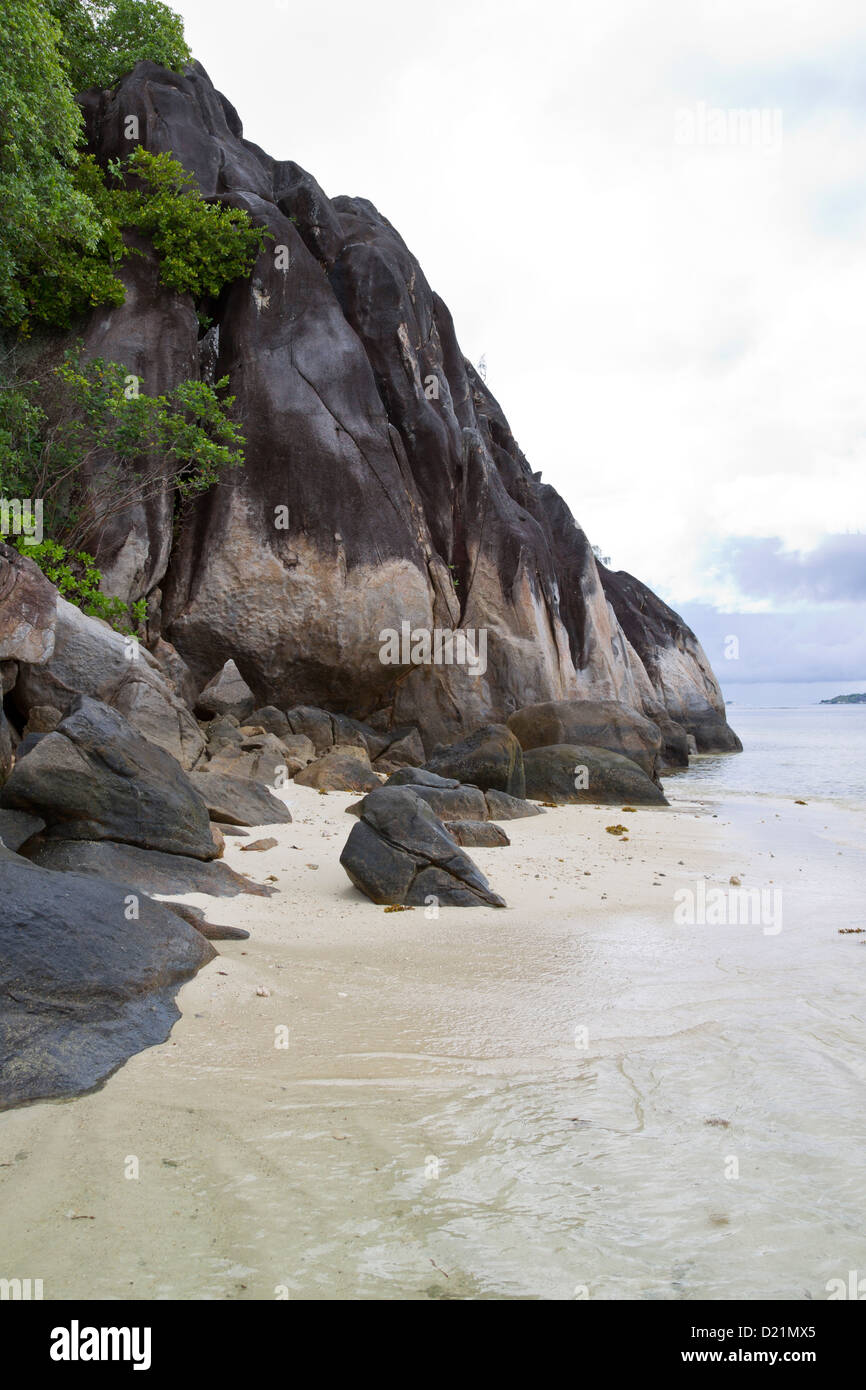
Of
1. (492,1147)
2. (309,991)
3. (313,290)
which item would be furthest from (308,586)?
(492,1147)

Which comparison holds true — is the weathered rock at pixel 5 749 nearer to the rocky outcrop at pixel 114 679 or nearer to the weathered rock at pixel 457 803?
the rocky outcrop at pixel 114 679

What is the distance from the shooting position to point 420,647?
19562 mm

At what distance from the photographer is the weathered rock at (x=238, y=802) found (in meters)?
8.69

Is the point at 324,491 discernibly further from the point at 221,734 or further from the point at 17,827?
the point at 17,827

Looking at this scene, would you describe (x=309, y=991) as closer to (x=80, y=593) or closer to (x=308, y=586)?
(x=80, y=593)

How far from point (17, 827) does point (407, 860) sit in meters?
2.82

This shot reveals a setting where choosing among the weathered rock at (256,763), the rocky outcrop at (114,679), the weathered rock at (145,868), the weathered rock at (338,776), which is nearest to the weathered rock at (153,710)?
the rocky outcrop at (114,679)

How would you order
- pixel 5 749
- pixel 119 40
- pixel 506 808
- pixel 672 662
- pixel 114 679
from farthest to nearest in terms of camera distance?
1. pixel 672 662
2. pixel 119 40
3. pixel 506 808
4. pixel 114 679
5. pixel 5 749

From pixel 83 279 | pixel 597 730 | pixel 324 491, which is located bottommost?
pixel 597 730

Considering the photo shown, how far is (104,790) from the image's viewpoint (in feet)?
20.0

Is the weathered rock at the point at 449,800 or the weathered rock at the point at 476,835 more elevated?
the weathered rock at the point at 449,800

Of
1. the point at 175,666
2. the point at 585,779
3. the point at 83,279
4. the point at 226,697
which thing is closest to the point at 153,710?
the point at 175,666

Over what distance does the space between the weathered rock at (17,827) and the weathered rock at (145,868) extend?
0.14m

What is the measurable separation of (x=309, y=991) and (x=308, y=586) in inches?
553
